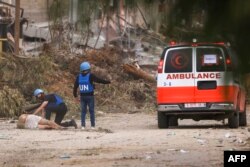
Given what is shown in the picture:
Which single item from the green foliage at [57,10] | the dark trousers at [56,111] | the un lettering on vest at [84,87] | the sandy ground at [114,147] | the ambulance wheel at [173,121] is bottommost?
the ambulance wheel at [173,121]

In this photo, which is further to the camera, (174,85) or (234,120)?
(234,120)

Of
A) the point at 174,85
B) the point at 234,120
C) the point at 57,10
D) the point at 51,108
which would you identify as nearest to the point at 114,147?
the point at 174,85

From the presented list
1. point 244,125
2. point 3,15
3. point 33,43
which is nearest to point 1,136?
point 244,125

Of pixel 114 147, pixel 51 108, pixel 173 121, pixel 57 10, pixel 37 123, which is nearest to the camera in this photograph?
pixel 57 10

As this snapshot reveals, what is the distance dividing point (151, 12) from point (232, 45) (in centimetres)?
67

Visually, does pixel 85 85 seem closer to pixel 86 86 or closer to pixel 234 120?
A: pixel 86 86

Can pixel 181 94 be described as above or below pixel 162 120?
above

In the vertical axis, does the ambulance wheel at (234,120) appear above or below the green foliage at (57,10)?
below

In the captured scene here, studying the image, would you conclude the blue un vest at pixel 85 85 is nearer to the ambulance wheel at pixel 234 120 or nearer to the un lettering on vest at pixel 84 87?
the un lettering on vest at pixel 84 87

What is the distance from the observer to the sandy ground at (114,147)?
10492 millimetres

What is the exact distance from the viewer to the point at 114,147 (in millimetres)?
12531

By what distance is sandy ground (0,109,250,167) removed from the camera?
1049 centimetres

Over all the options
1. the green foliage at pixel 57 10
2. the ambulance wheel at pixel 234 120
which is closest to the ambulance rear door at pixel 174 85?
the ambulance wheel at pixel 234 120

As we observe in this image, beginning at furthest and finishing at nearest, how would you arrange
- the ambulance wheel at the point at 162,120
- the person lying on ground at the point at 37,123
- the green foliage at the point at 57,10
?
the ambulance wheel at the point at 162,120
the person lying on ground at the point at 37,123
the green foliage at the point at 57,10
